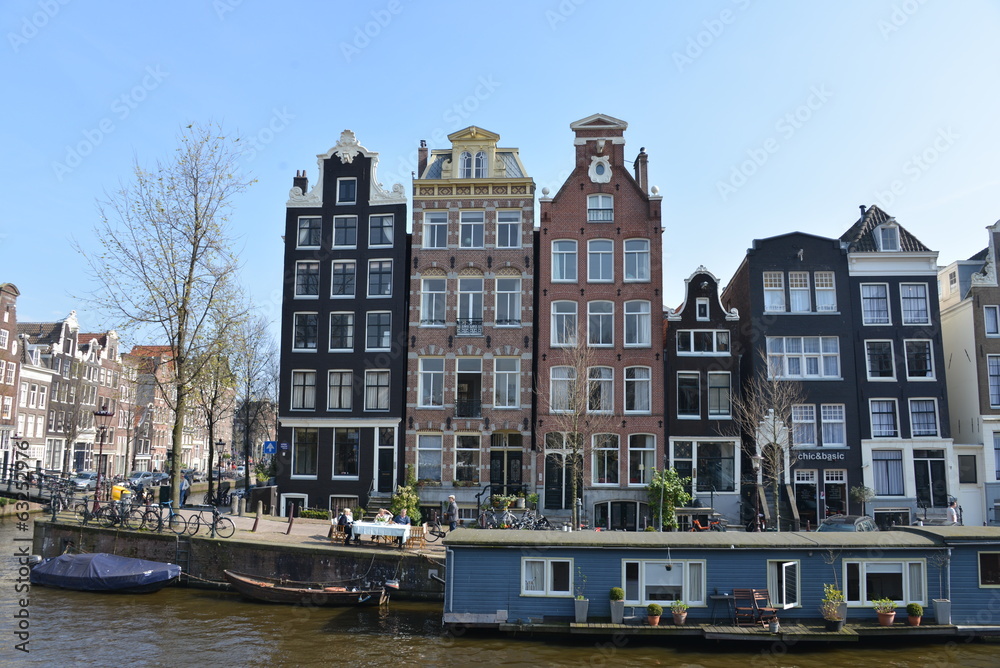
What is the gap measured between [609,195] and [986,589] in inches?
926

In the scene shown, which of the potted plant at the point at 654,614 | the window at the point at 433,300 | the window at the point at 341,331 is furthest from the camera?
the window at the point at 341,331

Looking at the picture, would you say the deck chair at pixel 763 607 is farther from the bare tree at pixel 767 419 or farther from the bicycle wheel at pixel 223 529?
the bicycle wheel at pixel 223 529

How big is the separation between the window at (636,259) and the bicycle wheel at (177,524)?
2318cm

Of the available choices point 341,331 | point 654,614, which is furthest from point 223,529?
point 654,614

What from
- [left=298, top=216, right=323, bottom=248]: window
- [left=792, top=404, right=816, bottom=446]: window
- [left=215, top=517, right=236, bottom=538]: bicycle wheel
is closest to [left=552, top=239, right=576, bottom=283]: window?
[left=298, top=216, right=323, bottom=248]: window

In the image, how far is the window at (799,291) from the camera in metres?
38.4

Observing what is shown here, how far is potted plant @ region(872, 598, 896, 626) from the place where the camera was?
21.6m

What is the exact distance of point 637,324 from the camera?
1474 inches

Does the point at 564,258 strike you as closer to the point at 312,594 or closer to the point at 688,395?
the point at 688,395

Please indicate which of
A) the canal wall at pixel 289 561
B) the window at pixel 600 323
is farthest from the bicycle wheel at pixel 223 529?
the window at pixel 600 323

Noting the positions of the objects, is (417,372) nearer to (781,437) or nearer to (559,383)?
(559,383)

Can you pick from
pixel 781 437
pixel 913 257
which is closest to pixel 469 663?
pixel 781 437

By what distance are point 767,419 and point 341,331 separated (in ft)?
72.3

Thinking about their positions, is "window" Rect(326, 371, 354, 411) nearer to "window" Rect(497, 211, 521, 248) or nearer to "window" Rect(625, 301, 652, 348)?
"window" Rect(497, 211, 521, 248)
